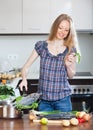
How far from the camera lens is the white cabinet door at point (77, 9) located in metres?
4.16

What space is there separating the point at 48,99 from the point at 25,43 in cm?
215

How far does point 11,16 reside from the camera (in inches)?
164

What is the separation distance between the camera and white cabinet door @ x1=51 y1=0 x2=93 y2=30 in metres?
4.16

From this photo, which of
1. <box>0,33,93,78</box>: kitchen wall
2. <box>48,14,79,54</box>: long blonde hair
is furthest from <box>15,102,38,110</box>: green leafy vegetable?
<box>0,33,93,78</box>: kitchen wall

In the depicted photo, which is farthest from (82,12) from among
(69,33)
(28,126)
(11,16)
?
(28,126)

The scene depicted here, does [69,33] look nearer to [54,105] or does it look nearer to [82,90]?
[54,105]

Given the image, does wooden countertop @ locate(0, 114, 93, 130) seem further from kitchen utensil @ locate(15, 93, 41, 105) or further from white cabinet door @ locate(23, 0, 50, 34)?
white cabinet door @ locate(23, 0, 50, 34)

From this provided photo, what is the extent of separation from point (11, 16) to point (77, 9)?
85 centimetres

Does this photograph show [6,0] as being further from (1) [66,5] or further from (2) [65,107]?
(2) [65,107]

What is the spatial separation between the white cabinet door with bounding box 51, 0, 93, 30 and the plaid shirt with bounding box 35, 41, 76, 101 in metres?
1.81

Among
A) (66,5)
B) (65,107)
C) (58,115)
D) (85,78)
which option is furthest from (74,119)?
(66,5)

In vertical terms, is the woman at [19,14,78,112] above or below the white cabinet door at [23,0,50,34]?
below

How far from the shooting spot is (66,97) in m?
2.48

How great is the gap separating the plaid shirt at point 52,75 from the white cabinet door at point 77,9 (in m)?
1.81
